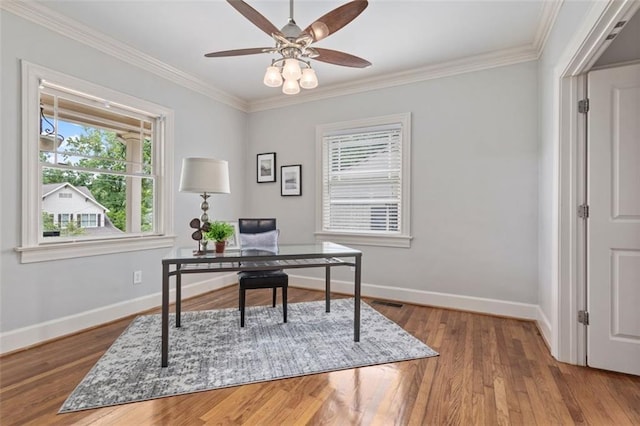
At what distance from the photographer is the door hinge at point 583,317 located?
2146 millimetres

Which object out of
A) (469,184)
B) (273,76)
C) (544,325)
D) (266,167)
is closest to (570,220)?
(544,325)

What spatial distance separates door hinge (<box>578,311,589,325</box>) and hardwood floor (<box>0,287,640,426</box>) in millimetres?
311

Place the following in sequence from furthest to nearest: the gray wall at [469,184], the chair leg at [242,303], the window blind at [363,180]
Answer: the window blind at [363,180] → the gray wall at [469,184] → the chair leg at [242,303]

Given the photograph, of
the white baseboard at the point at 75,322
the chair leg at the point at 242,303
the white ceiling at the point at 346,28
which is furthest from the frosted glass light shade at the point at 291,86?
the white baseboard at the point at 75,322

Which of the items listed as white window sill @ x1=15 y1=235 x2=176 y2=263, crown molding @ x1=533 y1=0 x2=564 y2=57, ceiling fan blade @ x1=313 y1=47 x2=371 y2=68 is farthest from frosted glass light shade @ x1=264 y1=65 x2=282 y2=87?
white window sill @ x1=15 y1=235 x2=176 y2=263

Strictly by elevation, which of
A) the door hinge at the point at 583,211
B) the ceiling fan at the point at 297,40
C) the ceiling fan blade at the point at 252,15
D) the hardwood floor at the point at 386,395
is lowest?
the hardwood floor at the point at 386,395

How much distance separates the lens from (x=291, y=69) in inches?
79.0

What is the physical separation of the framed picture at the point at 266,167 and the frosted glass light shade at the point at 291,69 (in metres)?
2.49

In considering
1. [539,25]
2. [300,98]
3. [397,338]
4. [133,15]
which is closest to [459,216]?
[397,338]

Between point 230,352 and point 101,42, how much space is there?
3.01 m

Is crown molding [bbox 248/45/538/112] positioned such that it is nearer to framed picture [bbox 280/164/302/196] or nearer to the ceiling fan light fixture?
framed picture [bbox 280/164/302/196]

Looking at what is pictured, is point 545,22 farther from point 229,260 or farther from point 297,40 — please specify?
point 229,260

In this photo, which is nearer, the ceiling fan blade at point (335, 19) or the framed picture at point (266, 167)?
the ceiling fan blade at point (335, 19)

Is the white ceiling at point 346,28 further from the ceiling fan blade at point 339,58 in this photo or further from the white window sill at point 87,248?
the white window sill at point 87,248
